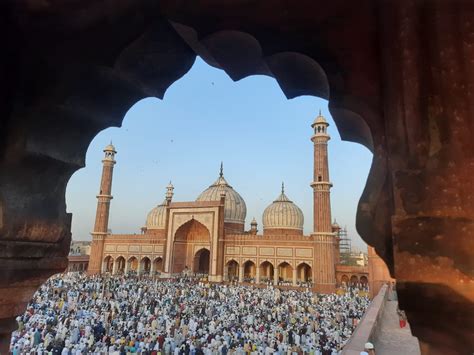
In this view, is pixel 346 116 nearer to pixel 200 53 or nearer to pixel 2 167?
pixel 200 53

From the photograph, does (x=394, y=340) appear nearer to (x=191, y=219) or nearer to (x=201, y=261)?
(x=191, y=219)

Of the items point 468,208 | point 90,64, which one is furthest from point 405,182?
point 90,64

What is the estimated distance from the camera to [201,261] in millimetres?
30422

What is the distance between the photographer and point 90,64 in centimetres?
162

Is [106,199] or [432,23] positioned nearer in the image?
[432,23]

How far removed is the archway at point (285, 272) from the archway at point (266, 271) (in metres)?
0.66

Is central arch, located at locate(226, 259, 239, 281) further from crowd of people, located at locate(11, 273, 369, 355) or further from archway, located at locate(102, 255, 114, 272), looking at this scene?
archway, located at locate(102, 255, 114, 272)

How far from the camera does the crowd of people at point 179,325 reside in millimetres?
8000

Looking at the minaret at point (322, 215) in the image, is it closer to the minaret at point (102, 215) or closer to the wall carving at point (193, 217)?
the wall carving at point (193, 217)

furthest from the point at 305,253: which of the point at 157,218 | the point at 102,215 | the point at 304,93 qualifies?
the point at 304,93

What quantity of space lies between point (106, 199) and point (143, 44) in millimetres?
31105

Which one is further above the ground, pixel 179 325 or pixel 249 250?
pixel 249 250

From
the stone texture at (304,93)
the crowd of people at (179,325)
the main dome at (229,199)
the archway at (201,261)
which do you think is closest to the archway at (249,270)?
the archway at (201,261)

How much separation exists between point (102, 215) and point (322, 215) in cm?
2011
